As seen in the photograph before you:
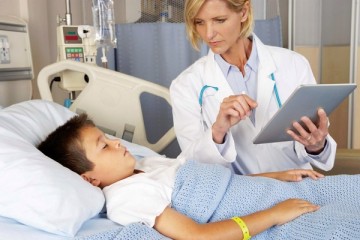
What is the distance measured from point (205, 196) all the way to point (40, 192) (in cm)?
45

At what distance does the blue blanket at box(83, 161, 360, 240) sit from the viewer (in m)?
1.04

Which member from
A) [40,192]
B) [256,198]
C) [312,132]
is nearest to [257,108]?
[312,132]

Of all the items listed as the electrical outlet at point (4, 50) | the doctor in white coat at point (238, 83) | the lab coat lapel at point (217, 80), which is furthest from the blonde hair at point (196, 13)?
the electrical outlet at point (4, 50)

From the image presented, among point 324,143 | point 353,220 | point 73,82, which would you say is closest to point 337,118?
point 324,143

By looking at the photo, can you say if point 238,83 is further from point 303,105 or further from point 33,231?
point 33,231

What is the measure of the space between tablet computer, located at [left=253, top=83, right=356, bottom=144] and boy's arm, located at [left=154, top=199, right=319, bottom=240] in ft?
0.87

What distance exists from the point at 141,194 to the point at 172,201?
0.10 meters

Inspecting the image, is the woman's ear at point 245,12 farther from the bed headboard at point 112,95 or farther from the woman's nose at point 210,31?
the bed headboard at point 112,95

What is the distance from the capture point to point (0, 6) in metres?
2.24

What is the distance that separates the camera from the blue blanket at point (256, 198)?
1.04 meters

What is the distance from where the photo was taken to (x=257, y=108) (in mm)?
1646

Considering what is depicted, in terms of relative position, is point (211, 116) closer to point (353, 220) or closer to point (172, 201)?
point (172, 201)

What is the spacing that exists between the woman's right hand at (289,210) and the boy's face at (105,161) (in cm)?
47

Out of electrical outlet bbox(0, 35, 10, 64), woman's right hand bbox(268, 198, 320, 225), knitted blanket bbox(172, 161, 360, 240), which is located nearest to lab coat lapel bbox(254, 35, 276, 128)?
knitted blanket bbox(172, 161, 360, 240)
